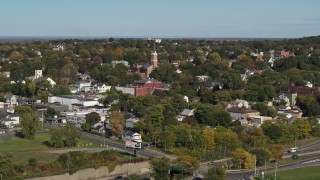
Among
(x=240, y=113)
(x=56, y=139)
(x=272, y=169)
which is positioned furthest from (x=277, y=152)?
(x=56, y=139)

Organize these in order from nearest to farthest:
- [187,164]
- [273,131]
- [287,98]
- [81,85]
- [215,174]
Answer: [215,174], [187,164], [273,131], [287,98], [81,85]

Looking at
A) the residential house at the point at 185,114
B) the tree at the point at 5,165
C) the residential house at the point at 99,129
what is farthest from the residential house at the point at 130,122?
the tree at the point at 5,165

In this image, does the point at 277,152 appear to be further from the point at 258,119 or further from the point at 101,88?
the point at 101,88

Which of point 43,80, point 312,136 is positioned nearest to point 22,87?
point 43,80

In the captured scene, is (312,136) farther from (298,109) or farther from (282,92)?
(282,92)

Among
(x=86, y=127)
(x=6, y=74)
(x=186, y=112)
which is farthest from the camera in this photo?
(x=6, y=74)

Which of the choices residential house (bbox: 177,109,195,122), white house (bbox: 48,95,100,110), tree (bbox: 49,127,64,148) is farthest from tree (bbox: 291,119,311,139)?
white house (bbox: 48,95,100,110)

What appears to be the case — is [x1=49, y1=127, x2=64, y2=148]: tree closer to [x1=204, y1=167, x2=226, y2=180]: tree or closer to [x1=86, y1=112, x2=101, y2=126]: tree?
[x1=86, y1=112, x2=101, y2=126]: tree

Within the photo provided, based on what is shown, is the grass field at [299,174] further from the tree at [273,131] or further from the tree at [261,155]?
the tree at [273,131]
